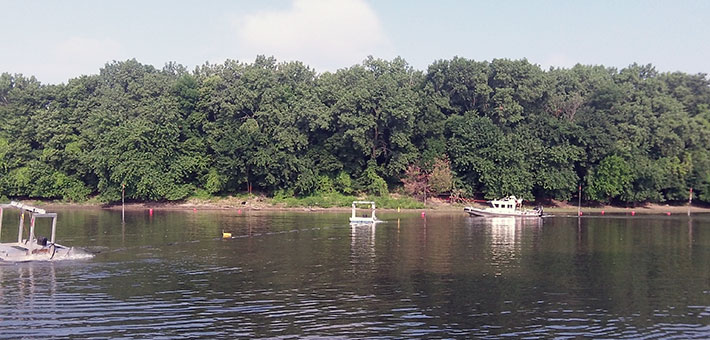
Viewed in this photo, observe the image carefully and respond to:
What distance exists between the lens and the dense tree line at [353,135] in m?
86.2

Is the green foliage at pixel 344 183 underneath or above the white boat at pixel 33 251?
above

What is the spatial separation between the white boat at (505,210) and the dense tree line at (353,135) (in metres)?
5.96

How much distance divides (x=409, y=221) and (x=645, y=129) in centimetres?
4069

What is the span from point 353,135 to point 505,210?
2128 cm

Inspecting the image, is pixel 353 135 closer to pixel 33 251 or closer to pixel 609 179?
pixel 609 179

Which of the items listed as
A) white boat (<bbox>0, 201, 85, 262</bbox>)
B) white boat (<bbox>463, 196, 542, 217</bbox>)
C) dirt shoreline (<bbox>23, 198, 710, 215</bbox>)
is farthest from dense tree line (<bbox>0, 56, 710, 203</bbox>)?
white boat (<bbox>0, 201, 85, 262</bbox>)

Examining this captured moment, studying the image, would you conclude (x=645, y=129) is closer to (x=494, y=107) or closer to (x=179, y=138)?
(x=494, y=107)

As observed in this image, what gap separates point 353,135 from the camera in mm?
84875

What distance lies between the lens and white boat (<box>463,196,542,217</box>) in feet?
256

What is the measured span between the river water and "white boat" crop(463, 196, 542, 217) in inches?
815

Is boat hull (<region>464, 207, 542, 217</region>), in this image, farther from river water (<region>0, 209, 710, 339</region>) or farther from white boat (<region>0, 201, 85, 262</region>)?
white boat (<region>0, 201, 85, 262</region>)

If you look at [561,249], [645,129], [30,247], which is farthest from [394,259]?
[645,129]

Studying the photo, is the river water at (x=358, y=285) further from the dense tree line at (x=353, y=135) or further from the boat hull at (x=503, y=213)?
the dense tree line at (x=353, y=135)

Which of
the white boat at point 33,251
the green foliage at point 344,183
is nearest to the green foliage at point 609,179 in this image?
the green foliage at point 344,183
